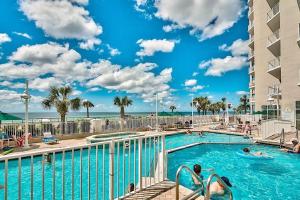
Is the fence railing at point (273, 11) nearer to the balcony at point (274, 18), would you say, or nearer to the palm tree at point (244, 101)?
the balcony at point (274, 18)

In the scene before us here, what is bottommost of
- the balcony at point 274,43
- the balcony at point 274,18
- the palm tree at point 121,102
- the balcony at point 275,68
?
the palm tree at point 121,102

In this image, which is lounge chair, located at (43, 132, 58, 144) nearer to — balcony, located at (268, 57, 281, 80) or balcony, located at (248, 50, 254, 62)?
balcony, located at (268, 57, 281, 80)

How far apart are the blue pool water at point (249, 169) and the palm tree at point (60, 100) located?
1047cm

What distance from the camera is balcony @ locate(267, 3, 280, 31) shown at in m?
24.1

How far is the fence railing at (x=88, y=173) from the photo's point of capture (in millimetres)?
2914

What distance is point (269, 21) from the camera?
25578 millimetres

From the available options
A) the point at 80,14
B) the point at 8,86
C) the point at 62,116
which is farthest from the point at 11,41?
the point at 8,86

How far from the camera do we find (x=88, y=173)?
3451mm

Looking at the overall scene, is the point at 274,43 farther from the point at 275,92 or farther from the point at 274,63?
the point at 275,92

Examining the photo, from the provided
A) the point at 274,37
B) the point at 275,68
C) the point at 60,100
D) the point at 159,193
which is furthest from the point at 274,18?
the point at 159,193

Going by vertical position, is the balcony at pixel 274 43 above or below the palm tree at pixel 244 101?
above

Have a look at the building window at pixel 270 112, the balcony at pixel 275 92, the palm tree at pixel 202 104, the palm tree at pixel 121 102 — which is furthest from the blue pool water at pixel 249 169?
the palm tree at pixel 202 104

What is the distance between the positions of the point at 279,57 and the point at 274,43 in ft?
5.99

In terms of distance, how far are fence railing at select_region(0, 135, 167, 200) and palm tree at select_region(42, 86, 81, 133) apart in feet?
25.4
